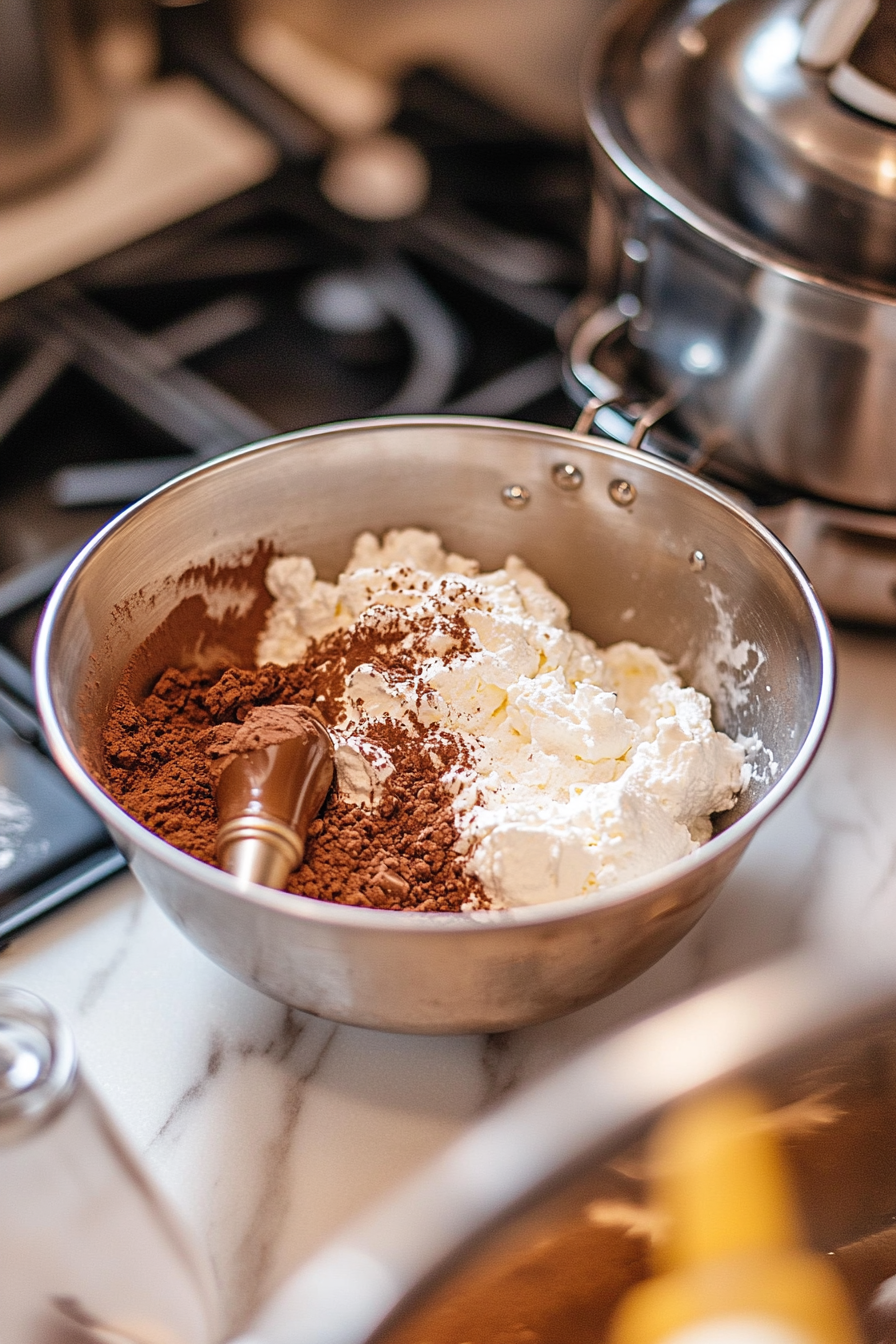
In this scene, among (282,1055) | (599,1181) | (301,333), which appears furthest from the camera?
(301,333)

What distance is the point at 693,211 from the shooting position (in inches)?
27.5

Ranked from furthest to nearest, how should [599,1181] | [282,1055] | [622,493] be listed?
[622,493], [282,1055], [599,1181]

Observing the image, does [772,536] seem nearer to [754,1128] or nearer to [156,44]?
[754,1128]

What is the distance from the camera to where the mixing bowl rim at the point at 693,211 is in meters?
0.66

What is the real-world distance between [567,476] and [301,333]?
1.43 ft

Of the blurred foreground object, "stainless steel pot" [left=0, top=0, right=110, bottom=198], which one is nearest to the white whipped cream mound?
the blurred foreground object

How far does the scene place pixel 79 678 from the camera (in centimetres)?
60

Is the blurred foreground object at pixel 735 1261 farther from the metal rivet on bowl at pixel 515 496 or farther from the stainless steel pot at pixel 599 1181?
the metal rivet on bowl at pixel 515 496

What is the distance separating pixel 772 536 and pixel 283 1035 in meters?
0.36

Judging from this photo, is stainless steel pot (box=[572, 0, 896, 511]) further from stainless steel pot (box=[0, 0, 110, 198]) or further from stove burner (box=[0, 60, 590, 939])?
stainless steel pot (box=[0, 0, 110, 198])

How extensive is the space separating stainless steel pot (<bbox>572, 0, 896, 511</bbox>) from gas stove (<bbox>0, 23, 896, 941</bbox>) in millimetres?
26

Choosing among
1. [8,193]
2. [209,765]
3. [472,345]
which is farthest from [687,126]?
[8,193]

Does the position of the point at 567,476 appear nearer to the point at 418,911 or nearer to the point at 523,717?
the point at 523,717

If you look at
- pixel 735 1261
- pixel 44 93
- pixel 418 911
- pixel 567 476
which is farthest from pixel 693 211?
pixel 44 93
